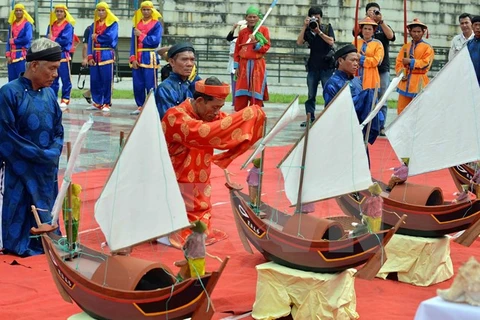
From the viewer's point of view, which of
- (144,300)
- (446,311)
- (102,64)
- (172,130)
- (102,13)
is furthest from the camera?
(102,64)

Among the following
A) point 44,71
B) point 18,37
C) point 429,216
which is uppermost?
point 44,71

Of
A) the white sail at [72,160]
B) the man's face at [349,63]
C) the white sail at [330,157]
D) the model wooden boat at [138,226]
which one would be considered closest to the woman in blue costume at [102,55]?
the man's face at [349,63]

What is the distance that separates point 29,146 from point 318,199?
5.99 feet

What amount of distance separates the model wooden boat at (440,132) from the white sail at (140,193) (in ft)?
6.62

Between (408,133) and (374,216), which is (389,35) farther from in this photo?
(374,216)

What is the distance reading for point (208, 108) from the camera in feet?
18.4

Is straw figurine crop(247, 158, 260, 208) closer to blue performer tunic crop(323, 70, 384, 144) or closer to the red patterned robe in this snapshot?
the red patterned robe

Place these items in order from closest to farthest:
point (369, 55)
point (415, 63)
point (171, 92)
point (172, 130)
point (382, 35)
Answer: point (172, 130)
point (171, 92)
point (415, 63)
point (369, 55)
point (382, 35)

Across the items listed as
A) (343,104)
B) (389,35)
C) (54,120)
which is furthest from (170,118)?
(389,35)

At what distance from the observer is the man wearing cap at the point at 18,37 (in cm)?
1445

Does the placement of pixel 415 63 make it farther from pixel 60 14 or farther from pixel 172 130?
pixel 60 14

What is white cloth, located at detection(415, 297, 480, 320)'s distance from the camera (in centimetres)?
324

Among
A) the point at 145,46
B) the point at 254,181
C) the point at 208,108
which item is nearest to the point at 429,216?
the point at 254,181

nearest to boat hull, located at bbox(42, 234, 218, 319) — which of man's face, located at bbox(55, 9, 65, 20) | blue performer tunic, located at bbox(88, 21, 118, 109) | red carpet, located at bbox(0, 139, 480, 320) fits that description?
red carpet, located at bbox(0, 139, 480, 320)
